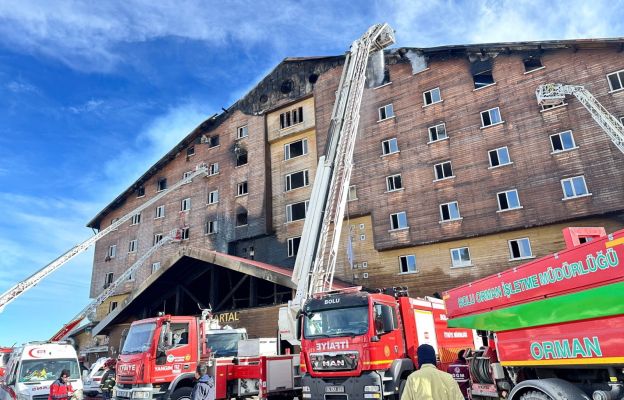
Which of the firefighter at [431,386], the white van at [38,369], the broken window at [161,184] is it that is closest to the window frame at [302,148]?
the broken window at [161,184]

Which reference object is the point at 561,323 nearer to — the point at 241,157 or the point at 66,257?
the point at 241,157

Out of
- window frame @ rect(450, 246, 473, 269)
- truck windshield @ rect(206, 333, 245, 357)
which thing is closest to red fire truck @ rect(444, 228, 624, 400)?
truck windshield @ rect(206, 333, 245, 357)

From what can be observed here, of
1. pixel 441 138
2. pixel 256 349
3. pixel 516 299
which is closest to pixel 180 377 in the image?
pixel 256 349

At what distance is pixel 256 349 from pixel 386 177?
1573 cm

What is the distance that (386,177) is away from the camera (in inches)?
1061

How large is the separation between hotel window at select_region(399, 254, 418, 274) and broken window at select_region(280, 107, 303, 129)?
46.2 feet

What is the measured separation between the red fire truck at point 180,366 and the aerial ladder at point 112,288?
23640 millimetres

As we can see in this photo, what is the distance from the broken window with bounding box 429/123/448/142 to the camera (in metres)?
25.8

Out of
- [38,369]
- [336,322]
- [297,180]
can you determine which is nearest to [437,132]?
[297,180]

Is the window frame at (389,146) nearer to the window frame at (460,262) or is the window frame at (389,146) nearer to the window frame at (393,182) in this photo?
the window frame at (393,182)

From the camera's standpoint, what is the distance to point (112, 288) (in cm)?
3703

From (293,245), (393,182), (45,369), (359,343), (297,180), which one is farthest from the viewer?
(297,180)

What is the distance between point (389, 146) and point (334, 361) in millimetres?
19560

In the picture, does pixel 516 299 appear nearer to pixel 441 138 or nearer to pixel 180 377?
pixel 180 377
